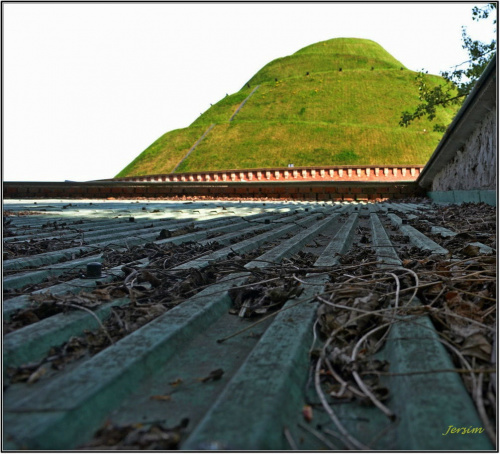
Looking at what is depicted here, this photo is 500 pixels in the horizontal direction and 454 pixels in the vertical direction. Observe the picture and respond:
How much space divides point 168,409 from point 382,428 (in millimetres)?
626

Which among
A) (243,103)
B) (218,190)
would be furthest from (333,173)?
(243,103)

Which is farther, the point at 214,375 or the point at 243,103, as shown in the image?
the point at 243,103

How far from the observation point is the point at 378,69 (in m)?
66.0

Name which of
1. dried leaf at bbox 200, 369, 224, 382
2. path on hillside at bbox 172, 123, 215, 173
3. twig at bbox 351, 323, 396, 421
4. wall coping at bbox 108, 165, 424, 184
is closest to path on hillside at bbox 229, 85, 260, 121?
path on hillside at bbox 172, 123, 215, 173

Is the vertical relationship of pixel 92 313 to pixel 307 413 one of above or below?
above

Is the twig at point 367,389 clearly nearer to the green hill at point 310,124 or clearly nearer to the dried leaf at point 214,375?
the dried leaf at point 214,375

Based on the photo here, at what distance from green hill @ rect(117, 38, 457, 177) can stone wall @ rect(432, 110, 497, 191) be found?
31.5 meters

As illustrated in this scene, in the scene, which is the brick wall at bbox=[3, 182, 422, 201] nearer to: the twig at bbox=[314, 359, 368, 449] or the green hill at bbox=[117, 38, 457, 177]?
the twig at bbox=[314, 359, 368, 449]

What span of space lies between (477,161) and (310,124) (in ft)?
140

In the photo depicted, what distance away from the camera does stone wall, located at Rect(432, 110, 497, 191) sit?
8.35 meters

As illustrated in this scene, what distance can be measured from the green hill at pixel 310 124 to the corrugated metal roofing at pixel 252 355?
41.6 metres

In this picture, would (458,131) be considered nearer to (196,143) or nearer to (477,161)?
(477,161)

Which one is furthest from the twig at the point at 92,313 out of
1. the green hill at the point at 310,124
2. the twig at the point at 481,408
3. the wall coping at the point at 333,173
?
the green hill at the point at 310,124

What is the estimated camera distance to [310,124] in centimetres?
5094
